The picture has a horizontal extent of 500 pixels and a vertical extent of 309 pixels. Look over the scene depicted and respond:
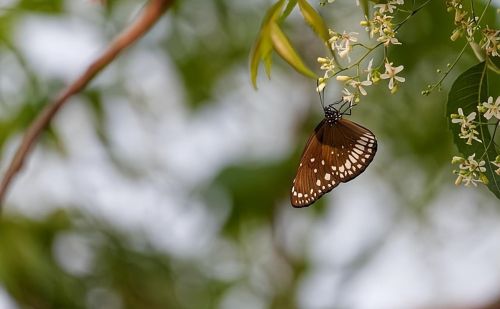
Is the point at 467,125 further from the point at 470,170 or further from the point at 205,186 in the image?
the point at 205,186

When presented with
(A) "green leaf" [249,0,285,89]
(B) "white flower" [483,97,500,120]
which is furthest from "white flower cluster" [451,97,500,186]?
(A) "green leaf" [249,0,285,89]

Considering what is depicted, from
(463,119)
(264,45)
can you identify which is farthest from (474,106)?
(264,45)

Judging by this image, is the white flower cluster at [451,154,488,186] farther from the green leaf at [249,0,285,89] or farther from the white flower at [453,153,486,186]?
the green leaf at [249,0,285,89]

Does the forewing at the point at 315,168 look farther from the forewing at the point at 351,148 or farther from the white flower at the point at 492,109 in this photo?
the white flower at the point at 492,109

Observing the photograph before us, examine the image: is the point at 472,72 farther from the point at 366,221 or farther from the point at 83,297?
the point at 83,297

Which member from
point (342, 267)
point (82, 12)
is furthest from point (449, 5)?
point (82, 12)

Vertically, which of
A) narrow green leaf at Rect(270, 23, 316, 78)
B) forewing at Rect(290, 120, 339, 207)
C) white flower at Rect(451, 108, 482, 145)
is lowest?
forewing at Rect(290, 120, 339, 207)

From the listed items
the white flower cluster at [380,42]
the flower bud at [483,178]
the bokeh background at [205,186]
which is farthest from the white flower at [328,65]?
the bokeh background at [205,186]
